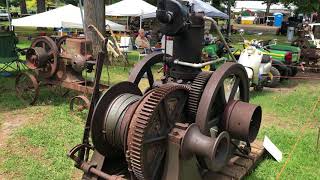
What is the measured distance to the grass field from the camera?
14.7 feet

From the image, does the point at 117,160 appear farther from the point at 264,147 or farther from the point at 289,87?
the point at 289,87

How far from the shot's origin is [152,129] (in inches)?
118

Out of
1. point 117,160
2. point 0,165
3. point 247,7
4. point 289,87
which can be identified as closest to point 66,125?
point 0,165

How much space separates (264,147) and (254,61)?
365cm

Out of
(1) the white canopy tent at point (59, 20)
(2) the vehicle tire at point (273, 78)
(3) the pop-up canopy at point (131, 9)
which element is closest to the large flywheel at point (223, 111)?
(2) the vehicle tire at point (273, 78)

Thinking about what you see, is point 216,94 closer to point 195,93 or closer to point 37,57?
point 195,93

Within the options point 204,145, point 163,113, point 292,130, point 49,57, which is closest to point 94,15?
point 49,57

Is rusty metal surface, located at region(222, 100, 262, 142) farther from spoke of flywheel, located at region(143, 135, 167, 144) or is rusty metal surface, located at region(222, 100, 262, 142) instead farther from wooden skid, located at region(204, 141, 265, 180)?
spoke of flywheel, located at region(143, 135, 167, 144)

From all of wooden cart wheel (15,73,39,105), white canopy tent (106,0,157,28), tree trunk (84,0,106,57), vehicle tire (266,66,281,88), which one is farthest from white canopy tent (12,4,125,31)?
vehicle tire (266,66,281,88)

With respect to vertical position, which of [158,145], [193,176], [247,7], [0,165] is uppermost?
[247,7]

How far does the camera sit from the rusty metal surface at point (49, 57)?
6734 mm

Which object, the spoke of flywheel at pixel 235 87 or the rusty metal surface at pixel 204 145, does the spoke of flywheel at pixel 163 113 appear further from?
the spoke of flywheel at pixel 235 87

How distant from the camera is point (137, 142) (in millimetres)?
2873

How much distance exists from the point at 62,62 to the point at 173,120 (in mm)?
4091
